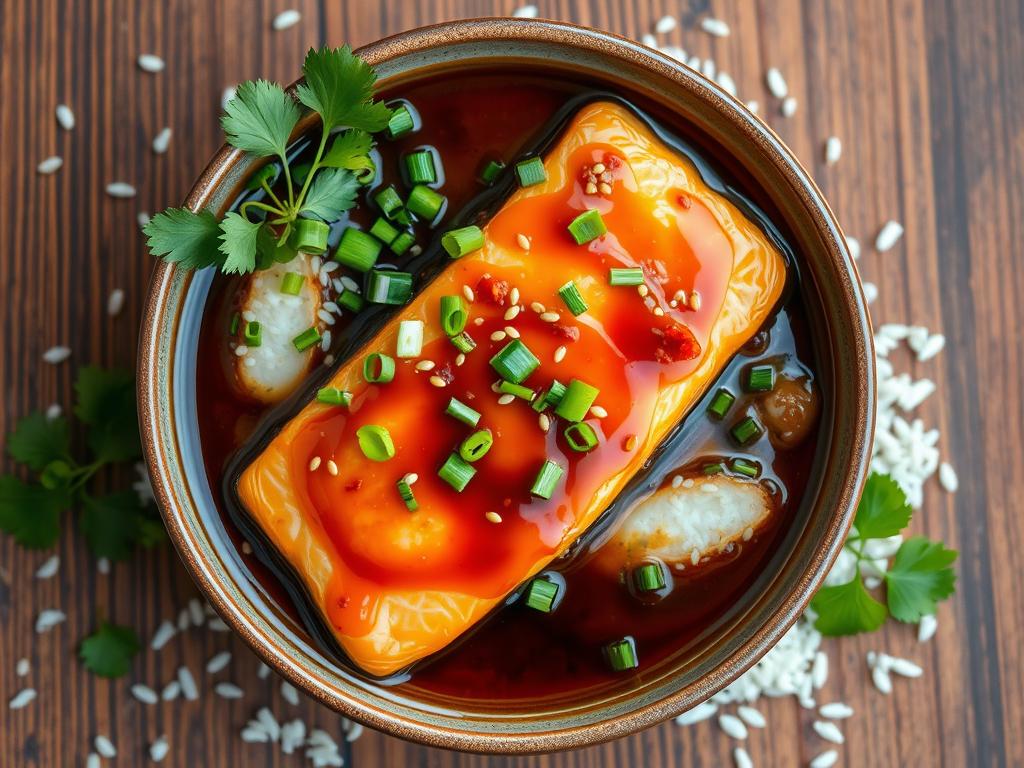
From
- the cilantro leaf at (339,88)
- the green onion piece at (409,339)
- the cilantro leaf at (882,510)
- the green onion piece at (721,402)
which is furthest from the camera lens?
the cilantro leaf at (882,510)

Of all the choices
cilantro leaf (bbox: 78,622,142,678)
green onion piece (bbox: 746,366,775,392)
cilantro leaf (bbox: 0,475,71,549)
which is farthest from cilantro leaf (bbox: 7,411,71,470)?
green onion piece (bbox: 746,366,775,392)

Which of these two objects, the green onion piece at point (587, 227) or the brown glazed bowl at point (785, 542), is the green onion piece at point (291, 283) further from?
the green onion piece at point (587, 227)

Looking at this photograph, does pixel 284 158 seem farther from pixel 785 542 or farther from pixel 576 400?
pixel 785 542

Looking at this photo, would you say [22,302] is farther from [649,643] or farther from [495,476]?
[649,643]

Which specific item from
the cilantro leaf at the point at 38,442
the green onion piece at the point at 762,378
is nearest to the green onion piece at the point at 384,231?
the green onion piece at the point at 762,378

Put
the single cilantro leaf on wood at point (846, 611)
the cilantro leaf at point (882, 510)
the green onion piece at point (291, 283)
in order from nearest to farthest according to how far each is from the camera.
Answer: the green onion piece at point (291, 283) → the cilantro leaf at point (882, 510) → the single cilantro leaf on wood at point (846, 611)

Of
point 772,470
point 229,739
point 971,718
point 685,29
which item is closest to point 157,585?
point 229,739

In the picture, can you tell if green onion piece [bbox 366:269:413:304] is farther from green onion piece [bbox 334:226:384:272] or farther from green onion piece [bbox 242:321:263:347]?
green onion piece [bbox 242:321:263:347]

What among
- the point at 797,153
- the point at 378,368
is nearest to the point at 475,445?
the point at 378,368
